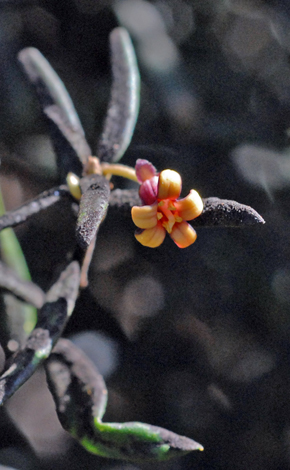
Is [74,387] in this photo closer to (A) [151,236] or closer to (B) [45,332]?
(B) [45,332]

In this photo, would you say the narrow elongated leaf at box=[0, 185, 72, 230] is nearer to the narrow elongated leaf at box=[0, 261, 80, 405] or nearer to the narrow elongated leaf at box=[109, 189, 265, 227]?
the narrow elongated leaf at box=[0, 261, 80, 405]

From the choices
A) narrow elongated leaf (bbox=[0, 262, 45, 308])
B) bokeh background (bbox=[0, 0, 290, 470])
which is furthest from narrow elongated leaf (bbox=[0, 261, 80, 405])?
bokeh background (bbox=[0, 0, 290, 470])

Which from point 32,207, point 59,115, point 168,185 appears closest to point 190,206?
point 168,185

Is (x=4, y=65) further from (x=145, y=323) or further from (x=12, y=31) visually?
(x=145, y=323)

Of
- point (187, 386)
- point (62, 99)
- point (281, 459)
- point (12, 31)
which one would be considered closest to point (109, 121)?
point (62, 99)

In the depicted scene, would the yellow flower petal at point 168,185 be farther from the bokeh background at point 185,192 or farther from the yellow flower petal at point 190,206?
the bokeh background at point 185,192

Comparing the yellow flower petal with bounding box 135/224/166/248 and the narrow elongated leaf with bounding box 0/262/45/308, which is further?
the narrow elongated leaf with bounding box 0/262/45/308

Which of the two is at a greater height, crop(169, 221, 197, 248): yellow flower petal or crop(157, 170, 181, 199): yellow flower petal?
crop(157, 170, 181, 199): yellow flower petal
